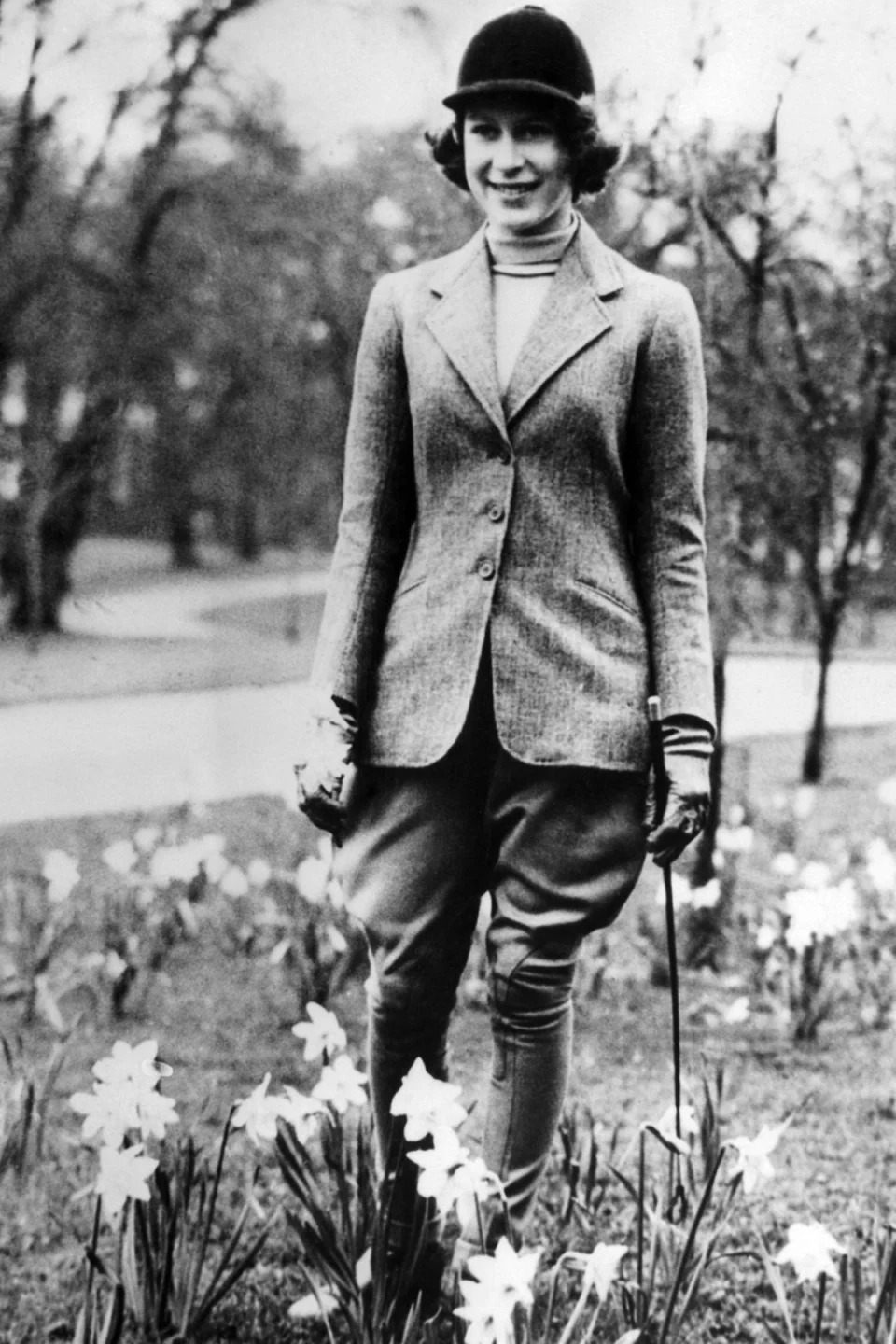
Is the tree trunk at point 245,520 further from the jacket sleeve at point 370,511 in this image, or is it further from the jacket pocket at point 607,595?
the jacket pocket at point 607,595

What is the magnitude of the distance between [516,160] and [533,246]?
0.43ft

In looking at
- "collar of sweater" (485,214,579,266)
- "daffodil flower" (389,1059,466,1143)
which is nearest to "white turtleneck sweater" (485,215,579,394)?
"collar of sweater" (485,214,579,266)

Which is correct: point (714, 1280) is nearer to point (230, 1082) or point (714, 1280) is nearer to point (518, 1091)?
point (518, 1091)

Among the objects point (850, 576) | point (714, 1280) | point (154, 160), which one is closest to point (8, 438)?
point (154, 160)

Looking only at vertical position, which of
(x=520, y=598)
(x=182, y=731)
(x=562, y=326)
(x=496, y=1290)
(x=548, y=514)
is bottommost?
(x=496, y=1290)

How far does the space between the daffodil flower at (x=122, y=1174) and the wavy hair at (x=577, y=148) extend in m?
1.49

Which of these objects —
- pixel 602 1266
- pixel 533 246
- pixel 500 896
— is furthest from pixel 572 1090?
pixel 533 246

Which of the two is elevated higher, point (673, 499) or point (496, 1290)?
point (673, 499)

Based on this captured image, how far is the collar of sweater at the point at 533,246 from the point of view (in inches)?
85.4

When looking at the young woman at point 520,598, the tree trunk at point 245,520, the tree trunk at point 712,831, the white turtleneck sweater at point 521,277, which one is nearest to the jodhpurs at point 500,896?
A: the young woman at point 520,598

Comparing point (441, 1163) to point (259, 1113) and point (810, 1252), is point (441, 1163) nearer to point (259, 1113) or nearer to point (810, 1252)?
point (259, 1113)

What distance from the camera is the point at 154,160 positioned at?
3359mm

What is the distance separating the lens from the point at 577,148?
84.2 inches

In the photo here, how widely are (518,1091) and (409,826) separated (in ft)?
1.34
